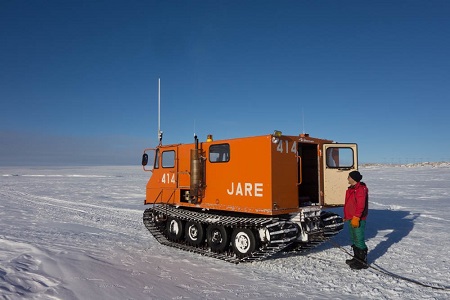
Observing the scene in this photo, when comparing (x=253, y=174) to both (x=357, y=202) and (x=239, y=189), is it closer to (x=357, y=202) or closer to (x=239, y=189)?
(x=239, y=189)

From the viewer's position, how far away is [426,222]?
46.1 ft

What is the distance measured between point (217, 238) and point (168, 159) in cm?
323

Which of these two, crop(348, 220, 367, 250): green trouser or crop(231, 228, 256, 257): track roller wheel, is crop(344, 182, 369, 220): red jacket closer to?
crop(348, 220, 367, 250): green trouser

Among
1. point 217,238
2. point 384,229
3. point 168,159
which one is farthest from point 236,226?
point 384,229

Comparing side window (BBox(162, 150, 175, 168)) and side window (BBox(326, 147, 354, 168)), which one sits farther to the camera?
side window (BBox(162, 150, 175, 168))

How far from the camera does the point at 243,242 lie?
8836 mm

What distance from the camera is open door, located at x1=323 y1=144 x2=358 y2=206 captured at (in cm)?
960

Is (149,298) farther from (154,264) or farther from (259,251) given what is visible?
(259,251)

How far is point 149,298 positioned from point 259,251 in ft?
10.1

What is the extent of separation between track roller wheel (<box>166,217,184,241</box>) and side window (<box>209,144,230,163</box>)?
2398mm

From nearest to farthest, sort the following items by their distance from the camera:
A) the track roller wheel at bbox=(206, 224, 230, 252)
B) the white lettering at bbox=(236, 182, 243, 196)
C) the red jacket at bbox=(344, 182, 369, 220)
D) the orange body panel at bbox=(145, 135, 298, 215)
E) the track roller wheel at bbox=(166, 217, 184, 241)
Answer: the red jacket at bbox=(344, 182, 369, 220)
the orange body panel at bbox=(145, 135, 298, 215)
the white lettering at bbox=(236, 182, 243, 196)
the track roller wheel at bbox=(206, 224, 230, 252)
the track roller wheel at bbox=(166, 217, 184, 241)

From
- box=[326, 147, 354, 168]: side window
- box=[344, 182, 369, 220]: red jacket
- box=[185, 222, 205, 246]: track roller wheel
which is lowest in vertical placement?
box=[185, 222, 205, 246]: track roller wheel

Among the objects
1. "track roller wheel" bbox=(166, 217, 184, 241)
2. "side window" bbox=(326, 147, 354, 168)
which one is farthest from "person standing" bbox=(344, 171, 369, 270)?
"track roller wheel" bbox=(166, 217, 184, 241)

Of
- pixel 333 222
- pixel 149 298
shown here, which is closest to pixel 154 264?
pixel 149 298
